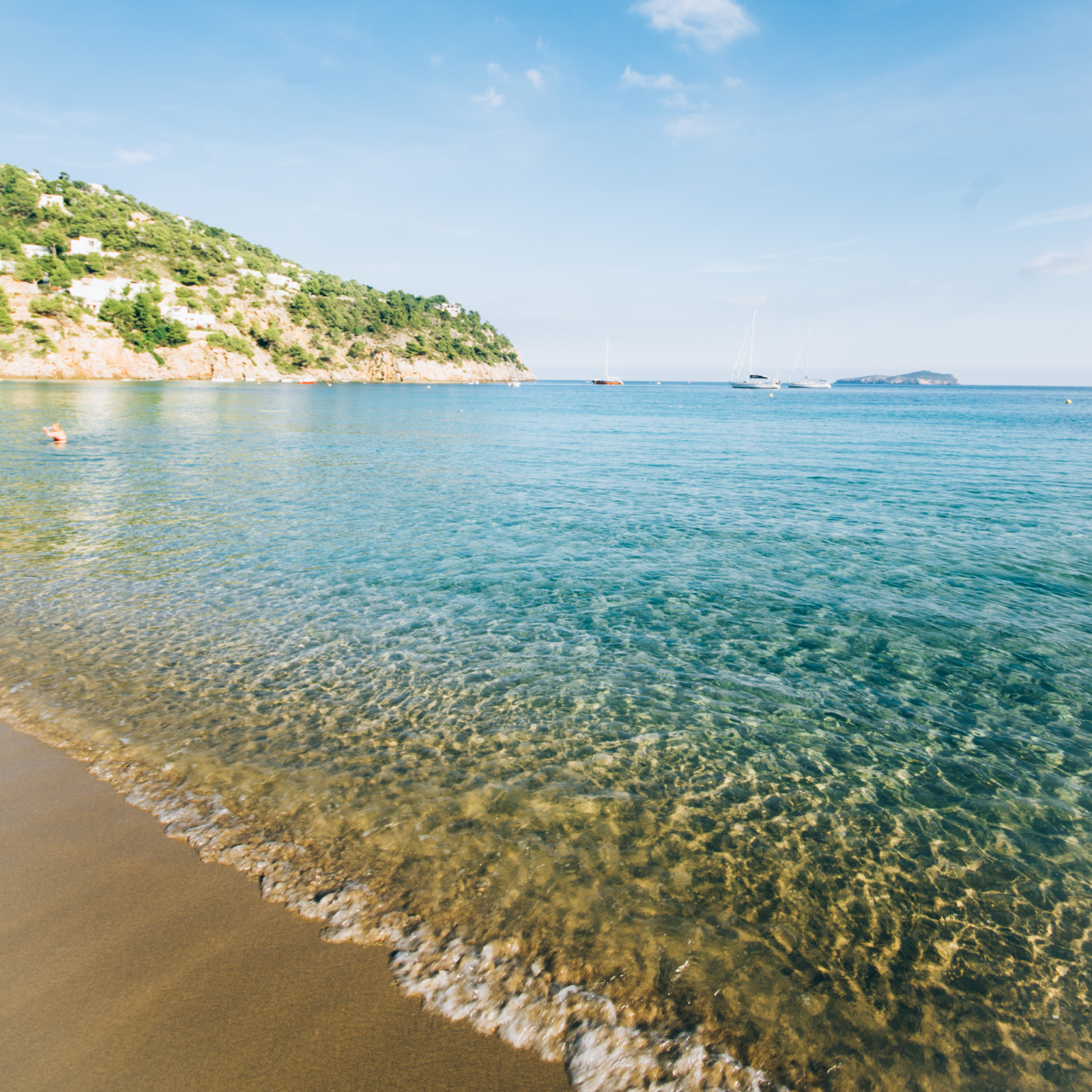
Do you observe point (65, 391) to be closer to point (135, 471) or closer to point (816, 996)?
point (135, 471)

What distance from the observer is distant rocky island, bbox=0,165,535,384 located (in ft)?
351

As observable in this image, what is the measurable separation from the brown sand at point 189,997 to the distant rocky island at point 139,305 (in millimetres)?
128531

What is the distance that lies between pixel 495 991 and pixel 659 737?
12.1 feet

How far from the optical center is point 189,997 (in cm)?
377

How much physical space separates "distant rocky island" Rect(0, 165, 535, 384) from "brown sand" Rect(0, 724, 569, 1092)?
128531 mm

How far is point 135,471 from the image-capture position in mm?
25281

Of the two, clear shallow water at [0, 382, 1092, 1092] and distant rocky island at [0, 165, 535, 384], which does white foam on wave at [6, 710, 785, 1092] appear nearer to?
clear shallow water at [0, 382, 1092, 1092]

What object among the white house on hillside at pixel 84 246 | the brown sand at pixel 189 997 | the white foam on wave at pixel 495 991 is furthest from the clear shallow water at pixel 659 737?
the white house on hillside at pixel 84 246

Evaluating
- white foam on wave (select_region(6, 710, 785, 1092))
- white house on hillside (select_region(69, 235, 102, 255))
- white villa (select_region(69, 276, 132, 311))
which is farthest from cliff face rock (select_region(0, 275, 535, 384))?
white foam on wave (select_region(6, 710, 785, 1092))

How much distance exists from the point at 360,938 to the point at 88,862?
252 centimetres

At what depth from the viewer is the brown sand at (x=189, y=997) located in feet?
11.0

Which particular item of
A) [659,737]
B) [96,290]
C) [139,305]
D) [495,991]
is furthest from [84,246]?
[495,991]

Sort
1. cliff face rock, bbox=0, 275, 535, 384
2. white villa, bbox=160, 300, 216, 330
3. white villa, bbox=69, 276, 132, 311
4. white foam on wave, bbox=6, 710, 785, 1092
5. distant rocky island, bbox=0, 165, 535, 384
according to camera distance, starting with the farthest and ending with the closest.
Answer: white villa, bbox=160, 300, 216, 330, white villa, bbox=69, 276, 132, 311, distant rocky island, bbox=0, 165, 535, 384, cliff face rock, bbox=0, 275, 535, 384, white foam on wave, bbox=6, 710, 785, 1092

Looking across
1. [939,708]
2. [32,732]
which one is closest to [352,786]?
[32,732]
